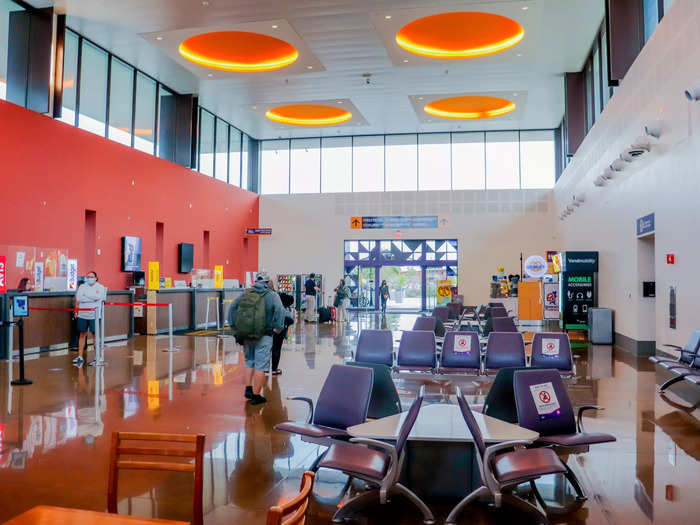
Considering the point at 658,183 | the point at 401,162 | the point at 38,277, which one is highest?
the point at 401,162

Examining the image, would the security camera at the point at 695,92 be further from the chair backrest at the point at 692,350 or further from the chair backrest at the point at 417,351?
the chair backrest at the point at 417,351

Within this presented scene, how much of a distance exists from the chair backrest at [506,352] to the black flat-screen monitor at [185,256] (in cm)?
1155

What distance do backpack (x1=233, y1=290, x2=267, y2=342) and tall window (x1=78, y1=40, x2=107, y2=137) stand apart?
8889 millimetres

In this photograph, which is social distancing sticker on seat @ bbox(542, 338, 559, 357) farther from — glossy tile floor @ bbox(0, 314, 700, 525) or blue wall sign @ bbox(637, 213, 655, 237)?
blue wall sign @ bbox(637, 213, 655, 237)

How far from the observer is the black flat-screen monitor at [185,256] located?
16.3 meters

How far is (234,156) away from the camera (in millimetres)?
20797

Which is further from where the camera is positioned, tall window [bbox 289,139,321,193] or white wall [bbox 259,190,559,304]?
tall window [bbox 289,139,321,193]

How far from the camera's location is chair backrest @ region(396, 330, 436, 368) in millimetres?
6836

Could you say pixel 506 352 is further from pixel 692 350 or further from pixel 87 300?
pixel 87 300

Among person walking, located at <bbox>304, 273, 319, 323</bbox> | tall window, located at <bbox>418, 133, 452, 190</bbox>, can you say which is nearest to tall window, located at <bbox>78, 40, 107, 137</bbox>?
person walking, located at <bbox>304, 273, 319, 323</bbox>

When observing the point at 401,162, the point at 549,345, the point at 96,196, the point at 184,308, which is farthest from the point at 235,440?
the point at 401,162

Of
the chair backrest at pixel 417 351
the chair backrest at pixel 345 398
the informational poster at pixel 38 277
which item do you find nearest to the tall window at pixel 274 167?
the informational poster at pixel 38 277

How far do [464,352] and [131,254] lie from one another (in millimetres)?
9952

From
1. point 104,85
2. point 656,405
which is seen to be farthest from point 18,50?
point 656,405
